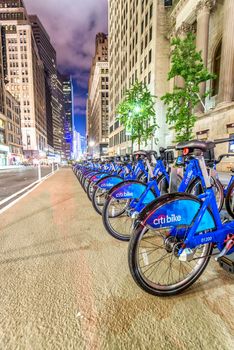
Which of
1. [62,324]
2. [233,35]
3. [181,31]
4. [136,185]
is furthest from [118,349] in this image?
[181,31]

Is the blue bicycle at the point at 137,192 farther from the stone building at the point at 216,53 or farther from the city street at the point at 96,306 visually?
the stone building at the point at 216,53

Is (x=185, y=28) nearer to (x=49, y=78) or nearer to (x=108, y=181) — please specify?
(x=108, y=181)

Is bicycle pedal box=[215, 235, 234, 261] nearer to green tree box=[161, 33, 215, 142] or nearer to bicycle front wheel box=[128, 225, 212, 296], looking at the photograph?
bicycle front wheel box=[128, 225, 212, 296]

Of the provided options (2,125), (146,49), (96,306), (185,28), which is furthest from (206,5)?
(2,125)

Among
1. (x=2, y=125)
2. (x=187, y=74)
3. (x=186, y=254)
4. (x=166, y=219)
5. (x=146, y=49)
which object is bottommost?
(x=186, y=254)

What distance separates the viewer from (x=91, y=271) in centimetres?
222

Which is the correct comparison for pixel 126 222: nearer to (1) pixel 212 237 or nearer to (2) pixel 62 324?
(1) pixel 212 237

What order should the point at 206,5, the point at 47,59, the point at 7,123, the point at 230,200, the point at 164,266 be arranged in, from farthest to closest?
the point at 47,59 → the point at 7,123 → the point at 206,5 → the point at 230,200 → the point at 164,266

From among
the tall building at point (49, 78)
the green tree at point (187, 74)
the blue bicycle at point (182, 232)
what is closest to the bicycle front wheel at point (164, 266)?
the blue bicycle at point (182, 232)

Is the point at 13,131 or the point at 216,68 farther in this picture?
the point at 13,131

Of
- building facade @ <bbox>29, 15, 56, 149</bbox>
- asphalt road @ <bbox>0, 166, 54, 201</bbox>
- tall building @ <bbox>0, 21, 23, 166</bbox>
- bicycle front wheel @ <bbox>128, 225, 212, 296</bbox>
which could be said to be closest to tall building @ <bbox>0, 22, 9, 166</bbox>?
tall building @ <bbox>0, 21, 23, 166</bbox>

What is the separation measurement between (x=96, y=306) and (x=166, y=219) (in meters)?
1.05

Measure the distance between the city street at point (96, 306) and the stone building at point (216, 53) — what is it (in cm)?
1331

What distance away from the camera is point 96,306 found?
167 cm
